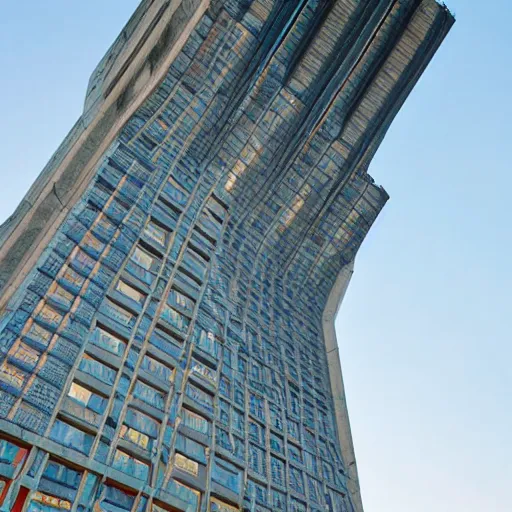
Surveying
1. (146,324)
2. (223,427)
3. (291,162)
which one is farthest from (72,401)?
(291,162)

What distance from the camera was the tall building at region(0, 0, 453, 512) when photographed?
62.2 ft

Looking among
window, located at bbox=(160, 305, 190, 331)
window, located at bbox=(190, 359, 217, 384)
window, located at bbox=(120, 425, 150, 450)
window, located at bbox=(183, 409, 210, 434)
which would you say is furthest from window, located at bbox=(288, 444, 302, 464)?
window, located at bbox=(120, 425, 150, 450)

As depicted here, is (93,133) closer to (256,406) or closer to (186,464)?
(256,406)

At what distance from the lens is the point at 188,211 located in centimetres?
2936

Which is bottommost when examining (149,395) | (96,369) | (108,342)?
(96,369)

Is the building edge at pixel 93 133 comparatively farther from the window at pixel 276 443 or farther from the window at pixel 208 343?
the window at pixel 276 443

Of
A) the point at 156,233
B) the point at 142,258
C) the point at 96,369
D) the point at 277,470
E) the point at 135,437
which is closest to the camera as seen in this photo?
the point at 135,437

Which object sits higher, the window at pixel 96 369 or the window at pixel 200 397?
the window at pixel 200 397

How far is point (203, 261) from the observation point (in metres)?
28.3

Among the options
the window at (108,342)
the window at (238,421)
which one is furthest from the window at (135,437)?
the window at (238,421)

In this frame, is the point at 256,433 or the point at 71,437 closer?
the point at 71,437

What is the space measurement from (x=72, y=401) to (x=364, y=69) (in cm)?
2869

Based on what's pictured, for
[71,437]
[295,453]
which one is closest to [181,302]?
[295,453]

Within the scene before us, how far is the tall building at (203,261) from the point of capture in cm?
1897
